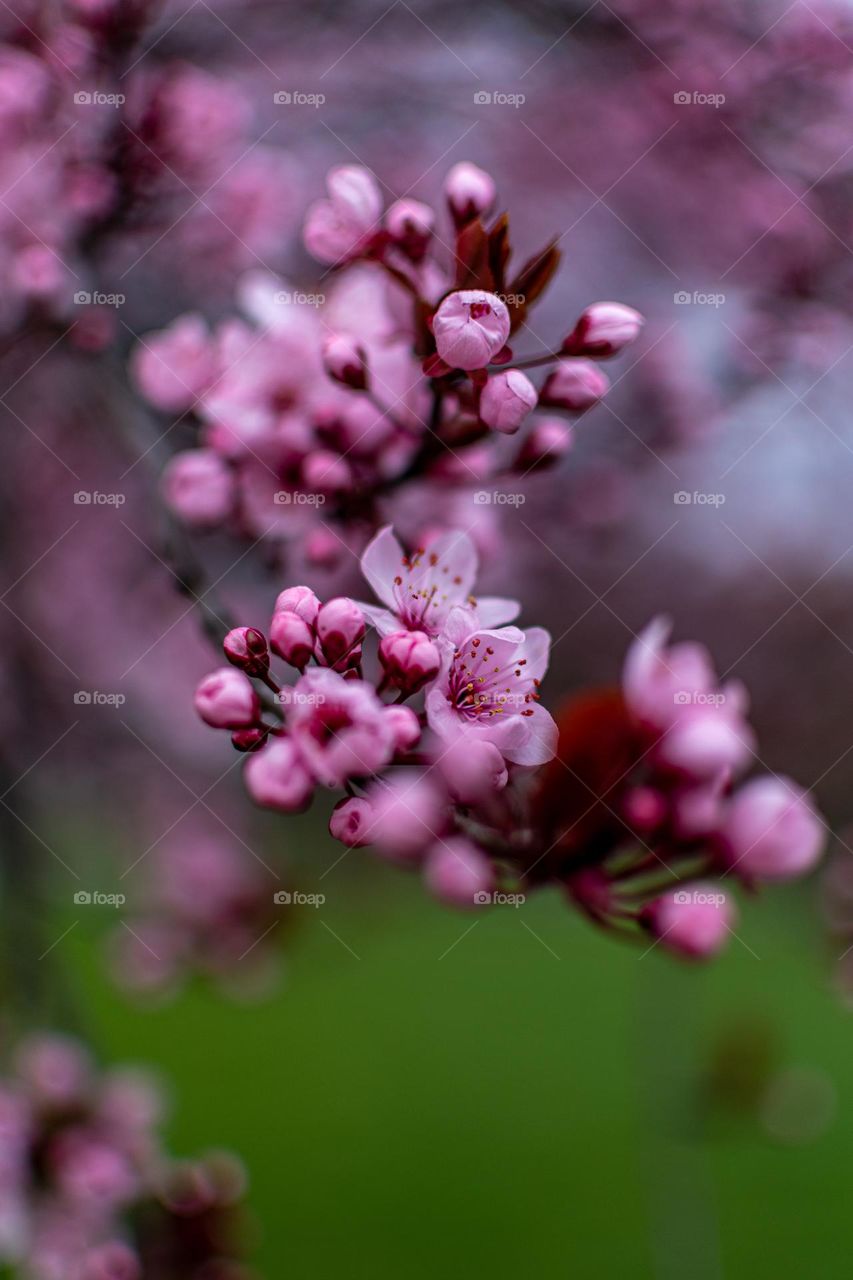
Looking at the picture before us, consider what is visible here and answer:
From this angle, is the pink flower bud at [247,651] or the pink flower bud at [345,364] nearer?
the pink flower bud at [247,651]

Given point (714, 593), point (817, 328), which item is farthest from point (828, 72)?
point (714, 593)

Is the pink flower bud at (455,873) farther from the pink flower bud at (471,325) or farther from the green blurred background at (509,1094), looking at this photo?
the green blurred background at (509,1094)

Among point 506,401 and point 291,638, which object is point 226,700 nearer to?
point 291,638

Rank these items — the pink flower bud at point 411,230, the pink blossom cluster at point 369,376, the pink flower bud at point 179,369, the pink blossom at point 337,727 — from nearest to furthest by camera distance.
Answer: the pink blossom at point 337,727 → the pink blossom cluster at point 369,376 → the pink flower bud at point 411,230 → the pink flower bud at point 179,369

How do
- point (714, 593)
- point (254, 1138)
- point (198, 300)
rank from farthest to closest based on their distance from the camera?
1. point (714, 593)
2. point (254, 1138)
3. point (198, 300)

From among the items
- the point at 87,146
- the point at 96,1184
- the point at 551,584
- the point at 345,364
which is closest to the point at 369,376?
the point at 345,364

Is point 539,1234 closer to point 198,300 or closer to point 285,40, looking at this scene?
point 198,300

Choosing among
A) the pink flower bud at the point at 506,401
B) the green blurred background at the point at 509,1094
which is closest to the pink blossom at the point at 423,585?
the pink flower bud at the point at 506,401

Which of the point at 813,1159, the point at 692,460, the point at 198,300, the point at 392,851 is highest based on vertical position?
the point at 692,460

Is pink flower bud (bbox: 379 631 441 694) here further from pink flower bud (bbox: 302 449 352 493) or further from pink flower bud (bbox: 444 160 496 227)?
pink flower bud (bbox: 444 160 496 227)
